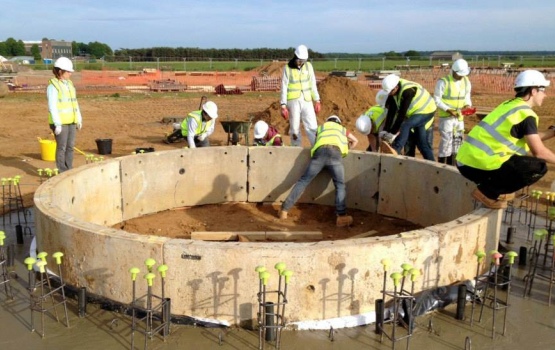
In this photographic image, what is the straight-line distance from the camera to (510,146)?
5020mm

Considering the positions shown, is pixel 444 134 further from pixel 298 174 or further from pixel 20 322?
pixel 20 322

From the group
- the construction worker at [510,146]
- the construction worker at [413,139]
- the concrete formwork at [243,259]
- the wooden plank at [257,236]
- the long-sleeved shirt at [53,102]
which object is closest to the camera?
the concrete formwork at [243,259]

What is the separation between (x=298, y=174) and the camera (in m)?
8.42

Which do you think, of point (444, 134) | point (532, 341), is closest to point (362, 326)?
point (532, 341)

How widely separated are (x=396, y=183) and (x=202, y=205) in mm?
2946

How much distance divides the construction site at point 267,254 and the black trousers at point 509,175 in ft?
0.82

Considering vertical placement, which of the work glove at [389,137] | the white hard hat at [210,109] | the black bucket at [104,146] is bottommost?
the black bucket at [104,146]

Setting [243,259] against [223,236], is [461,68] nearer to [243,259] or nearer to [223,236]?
[223,236]

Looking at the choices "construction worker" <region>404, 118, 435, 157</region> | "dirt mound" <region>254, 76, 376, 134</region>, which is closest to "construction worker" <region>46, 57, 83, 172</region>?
"construction worker" <region>404, 118, 435, 157</region>

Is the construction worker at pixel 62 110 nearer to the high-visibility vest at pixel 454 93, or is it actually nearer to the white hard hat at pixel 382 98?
the white hard hat at pixel 382 98

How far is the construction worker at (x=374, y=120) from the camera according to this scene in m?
8.45

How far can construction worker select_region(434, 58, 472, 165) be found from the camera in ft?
29.3

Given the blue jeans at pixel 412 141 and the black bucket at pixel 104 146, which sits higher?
the blue jeans at pixel 412 141

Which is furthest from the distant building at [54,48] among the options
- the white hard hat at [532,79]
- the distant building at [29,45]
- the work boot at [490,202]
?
the white hard hat at [532,79]
